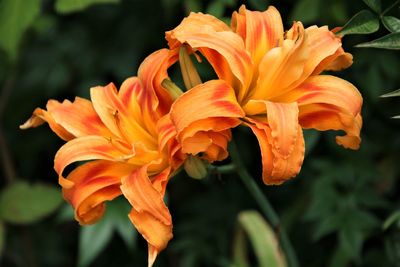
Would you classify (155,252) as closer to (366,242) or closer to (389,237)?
(389,237)

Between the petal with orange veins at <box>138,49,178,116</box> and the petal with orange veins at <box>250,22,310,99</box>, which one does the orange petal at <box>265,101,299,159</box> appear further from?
the petal with orange veins at <box>138,49,178,116</box>

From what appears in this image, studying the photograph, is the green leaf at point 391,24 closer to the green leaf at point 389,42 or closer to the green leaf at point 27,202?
the green leaf at point 389,42

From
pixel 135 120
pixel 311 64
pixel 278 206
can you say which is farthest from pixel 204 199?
pixel 311 64

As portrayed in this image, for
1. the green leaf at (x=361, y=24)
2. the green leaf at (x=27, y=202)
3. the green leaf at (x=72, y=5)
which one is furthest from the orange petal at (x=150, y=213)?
the green leaf at (x=27, y=202)

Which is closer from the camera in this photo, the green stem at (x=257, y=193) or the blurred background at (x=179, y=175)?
the green stem at (x=257, y=193)

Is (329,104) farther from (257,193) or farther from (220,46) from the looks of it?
(257,193)
